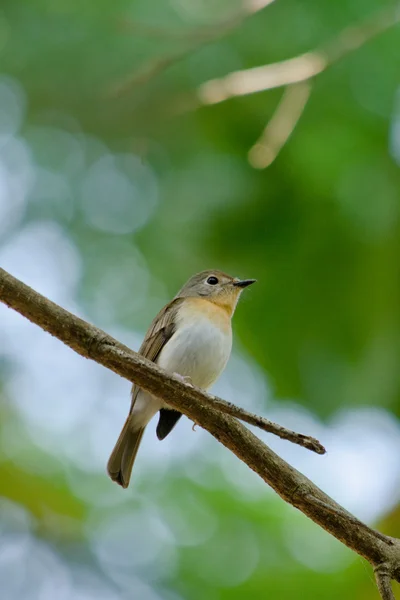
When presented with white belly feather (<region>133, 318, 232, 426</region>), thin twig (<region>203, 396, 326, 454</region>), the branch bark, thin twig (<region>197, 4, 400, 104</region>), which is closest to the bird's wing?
white belly feather (<region>133, 318, 232, 426</region>)

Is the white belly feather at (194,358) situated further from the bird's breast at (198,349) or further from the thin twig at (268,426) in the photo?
the thin twig at (268,426)

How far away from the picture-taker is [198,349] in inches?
178

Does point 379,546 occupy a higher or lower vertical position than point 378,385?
lower

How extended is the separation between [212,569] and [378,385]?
205 centimetres

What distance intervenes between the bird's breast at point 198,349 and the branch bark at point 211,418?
172 cm

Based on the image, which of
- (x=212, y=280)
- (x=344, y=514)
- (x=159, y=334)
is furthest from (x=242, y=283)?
(x=344, y=514)

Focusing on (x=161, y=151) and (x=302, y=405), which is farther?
(x=161, y=151)

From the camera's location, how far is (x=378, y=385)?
6.10m

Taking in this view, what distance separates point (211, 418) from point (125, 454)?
1.76 m

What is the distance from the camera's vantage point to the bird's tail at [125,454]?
434 cm

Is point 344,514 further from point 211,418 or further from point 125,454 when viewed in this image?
point 125,454

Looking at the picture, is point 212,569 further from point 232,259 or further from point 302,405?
point 232,259

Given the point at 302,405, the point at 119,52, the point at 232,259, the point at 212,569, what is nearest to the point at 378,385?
the point at 302,405

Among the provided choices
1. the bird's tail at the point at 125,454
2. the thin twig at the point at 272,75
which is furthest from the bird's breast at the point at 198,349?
the thin twig at the point at 272,75
